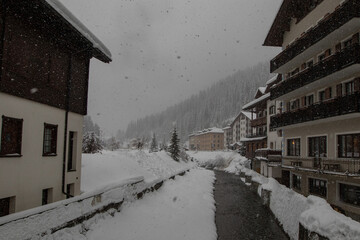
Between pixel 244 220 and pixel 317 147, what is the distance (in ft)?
29.9

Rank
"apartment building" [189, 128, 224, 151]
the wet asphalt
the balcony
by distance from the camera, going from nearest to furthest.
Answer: the wet asphalt, the balcony, "apartment building" [189, 128, 224, 151]

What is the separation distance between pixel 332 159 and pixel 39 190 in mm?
16887

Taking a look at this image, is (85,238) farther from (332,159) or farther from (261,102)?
(261,102)

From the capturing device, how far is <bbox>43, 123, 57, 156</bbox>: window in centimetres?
1127

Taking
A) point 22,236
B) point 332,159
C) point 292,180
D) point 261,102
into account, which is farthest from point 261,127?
point 22,236

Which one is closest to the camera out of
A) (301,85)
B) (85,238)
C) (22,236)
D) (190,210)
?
(22,236)

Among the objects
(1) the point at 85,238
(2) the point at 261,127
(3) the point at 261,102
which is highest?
(3) the point at 261,102

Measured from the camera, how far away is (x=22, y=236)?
6348 mm

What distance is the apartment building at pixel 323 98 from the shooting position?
15383 millimetres

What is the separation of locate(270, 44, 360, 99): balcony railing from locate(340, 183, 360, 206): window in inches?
284

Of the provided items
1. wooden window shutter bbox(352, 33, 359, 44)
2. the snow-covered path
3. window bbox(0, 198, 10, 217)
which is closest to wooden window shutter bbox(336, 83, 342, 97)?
wooden window shutter bbox(352, 33, 359, 44)

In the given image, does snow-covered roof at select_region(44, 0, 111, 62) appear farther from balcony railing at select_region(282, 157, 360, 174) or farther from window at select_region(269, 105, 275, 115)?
window at select_region(269, 105, 275, 115)

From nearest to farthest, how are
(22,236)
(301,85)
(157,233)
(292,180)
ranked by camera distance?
(22,236)
(157,233)
(301,85)
(292,180)

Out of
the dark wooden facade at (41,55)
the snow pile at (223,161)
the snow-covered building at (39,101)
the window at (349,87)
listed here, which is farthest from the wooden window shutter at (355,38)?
the snow pile at (223,161)
